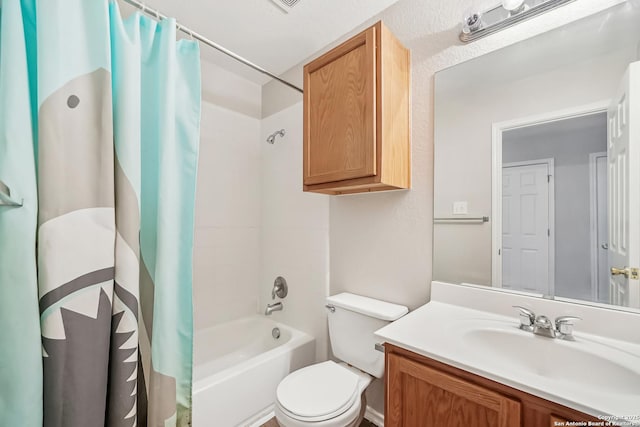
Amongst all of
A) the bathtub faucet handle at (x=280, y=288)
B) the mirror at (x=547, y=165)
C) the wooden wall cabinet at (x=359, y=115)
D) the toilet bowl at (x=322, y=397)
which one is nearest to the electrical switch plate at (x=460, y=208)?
the mirror at (x=547, y=165)

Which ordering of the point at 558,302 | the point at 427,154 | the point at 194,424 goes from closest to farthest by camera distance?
1. the point at 558,302
2. the point at 194,424
3. the point at 427,154

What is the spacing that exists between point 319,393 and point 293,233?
3.54 ft

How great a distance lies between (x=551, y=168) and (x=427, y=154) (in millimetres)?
490

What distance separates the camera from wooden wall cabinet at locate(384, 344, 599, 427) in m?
0.68

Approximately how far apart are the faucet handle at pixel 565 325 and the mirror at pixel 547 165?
147mm

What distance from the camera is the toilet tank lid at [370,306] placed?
1292 mm

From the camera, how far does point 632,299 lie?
0.89 meters

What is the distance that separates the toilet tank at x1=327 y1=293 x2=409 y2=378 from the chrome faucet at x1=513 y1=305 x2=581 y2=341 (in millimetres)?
498

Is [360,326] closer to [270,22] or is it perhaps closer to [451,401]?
[451,401]

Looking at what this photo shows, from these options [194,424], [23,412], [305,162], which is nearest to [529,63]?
[305,162]

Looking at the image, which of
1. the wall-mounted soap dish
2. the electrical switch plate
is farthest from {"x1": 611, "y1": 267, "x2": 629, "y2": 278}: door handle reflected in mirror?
the wall-mounted soap dish

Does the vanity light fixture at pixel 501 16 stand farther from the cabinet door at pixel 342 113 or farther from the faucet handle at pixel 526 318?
the faucet handle at pixel 526 318

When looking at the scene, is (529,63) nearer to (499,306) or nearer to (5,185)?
(499,306)

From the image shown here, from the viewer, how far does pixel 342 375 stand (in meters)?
1.34
